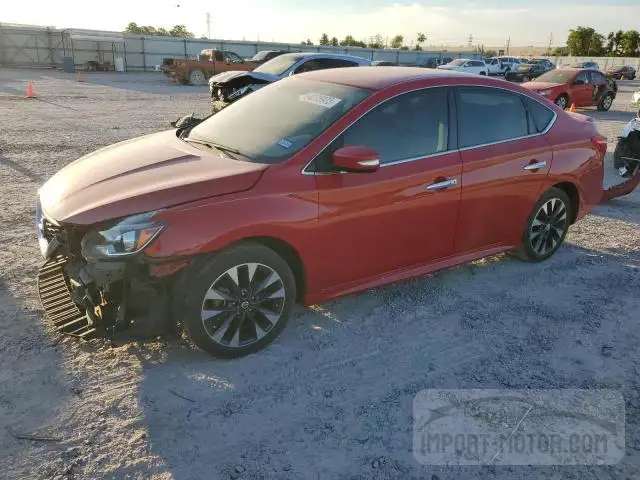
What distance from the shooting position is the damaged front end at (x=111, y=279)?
9.64ft

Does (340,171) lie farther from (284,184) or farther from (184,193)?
(184,193)

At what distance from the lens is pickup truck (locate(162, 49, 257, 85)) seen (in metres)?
25.7

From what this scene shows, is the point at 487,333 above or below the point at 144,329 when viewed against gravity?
below

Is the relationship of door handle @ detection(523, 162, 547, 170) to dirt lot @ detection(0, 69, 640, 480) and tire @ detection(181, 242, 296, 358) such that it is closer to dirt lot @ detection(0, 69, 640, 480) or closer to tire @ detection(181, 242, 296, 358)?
dirt lot @ detection(0, 69, 640, 480)

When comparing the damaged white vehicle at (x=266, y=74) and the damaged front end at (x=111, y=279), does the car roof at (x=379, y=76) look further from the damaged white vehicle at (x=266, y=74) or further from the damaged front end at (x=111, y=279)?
the damaged white vehicle at (x=266, y=74)

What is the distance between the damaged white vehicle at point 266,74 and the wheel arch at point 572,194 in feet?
24.0

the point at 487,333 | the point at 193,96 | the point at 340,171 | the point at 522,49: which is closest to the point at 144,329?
the point at 340,171

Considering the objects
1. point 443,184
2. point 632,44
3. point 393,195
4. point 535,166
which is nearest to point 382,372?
point 393,195

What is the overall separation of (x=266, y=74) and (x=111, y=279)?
34.5 ft

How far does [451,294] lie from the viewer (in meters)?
4.41

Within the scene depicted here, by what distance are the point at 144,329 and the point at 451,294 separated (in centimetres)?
256

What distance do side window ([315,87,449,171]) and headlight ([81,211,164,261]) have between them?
1145mm

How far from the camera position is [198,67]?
25.9 meters

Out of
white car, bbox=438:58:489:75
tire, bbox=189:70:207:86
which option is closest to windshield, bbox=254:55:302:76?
tire, bbox=189:70:207:86
